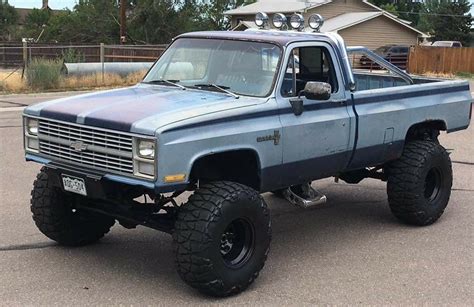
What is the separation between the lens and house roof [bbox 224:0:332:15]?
5291cm

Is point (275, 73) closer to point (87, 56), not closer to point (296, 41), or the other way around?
point (296, 41)

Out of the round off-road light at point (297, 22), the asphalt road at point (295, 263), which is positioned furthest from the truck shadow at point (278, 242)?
the round off-road light at point (297, 22)

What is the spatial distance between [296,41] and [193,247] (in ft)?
7.37

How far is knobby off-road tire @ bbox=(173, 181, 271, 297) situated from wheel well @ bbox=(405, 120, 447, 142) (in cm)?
268

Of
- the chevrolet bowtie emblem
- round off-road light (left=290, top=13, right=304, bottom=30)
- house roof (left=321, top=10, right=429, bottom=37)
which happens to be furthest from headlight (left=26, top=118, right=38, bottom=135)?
house roof (left=321, top=10, right=429, bottom=37)

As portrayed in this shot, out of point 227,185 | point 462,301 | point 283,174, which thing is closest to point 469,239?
point 462,301

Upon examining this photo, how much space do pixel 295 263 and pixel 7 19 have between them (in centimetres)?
8874

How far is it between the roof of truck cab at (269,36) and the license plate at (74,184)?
6.60 feet

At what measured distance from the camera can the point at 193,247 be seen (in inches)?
179

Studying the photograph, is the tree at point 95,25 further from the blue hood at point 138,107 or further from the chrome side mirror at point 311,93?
the chrome side mirror at point 311,93

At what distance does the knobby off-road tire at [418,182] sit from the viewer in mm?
6543

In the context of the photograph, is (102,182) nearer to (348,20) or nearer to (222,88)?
(222,88)

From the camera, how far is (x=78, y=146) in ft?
15.9

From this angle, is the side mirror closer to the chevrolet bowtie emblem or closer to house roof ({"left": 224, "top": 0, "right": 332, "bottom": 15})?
the chevrolet bowtie emblem
